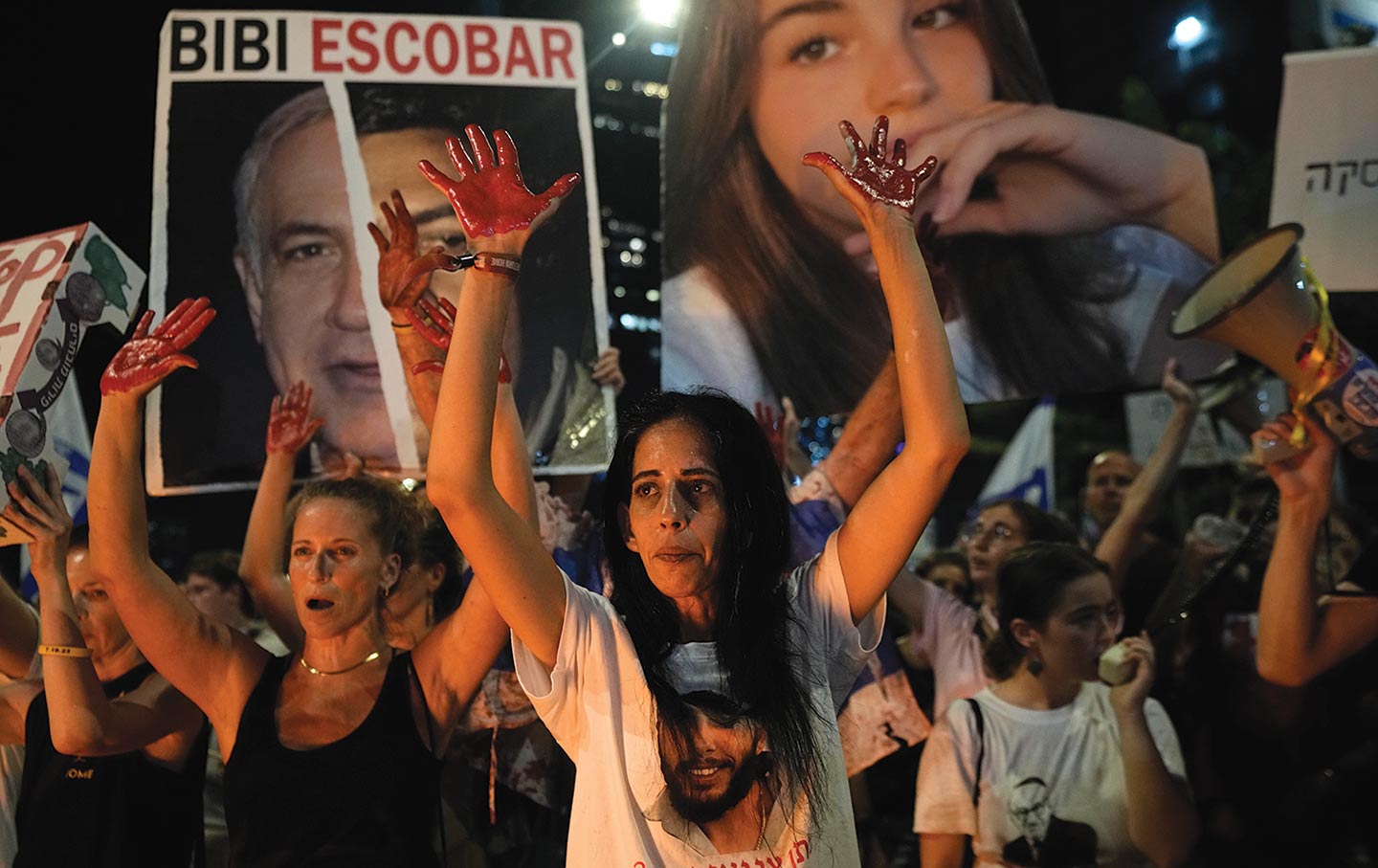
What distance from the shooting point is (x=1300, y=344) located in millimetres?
3844

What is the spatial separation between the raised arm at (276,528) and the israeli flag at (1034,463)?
4.65m

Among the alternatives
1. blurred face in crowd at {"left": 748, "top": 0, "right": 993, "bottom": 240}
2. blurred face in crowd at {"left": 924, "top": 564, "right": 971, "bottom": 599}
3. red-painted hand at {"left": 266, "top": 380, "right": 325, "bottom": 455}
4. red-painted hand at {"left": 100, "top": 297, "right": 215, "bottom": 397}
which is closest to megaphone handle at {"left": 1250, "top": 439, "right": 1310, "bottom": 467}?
blurred face in crowd at {"left": 748, "top": 0, "right": 993, "bottom": 240}

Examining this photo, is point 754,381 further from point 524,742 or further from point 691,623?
point 691,623

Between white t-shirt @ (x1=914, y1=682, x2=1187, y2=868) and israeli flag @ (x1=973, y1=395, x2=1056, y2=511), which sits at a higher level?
israeli flag @ (x1=973, y1=395, x2=1056, y2=511)

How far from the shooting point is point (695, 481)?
7.74 feet

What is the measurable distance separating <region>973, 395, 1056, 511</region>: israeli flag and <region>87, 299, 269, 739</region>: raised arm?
525 cm

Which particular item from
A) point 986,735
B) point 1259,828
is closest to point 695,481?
point 986,735

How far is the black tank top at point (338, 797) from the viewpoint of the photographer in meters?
2.76

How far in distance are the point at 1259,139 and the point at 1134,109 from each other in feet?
13.9

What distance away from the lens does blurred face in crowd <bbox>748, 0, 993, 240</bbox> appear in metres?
4.49

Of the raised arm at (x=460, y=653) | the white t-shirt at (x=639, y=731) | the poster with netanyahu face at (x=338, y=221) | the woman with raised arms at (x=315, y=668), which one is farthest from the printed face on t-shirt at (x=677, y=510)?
the poster with netanyahu face at (x=338, y=221)

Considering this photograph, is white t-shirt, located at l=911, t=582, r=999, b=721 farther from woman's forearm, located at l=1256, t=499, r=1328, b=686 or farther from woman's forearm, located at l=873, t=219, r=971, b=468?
woman's forearm, located at l=873, t=219, r=971, b=468

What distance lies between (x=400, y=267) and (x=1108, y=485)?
3986 mm

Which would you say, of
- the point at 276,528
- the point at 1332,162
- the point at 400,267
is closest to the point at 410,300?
the point at 400,267
